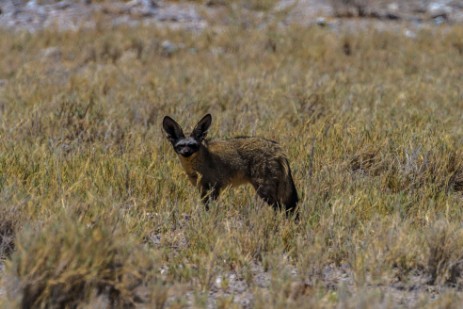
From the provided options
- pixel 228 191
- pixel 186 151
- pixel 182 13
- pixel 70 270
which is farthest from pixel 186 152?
pixel 182 13

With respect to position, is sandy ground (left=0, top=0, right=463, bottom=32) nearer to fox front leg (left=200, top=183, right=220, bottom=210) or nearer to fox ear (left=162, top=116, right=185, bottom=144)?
fox ear (left=162, top=116, right=185, bottom=144)

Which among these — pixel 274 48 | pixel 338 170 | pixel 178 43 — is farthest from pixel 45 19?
pixel 338 170

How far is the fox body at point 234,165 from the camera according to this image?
5723 mm

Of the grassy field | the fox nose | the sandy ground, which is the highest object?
the fox nose

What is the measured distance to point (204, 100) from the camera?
9.06 m

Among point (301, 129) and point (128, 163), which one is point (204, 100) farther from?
point (128, 163)

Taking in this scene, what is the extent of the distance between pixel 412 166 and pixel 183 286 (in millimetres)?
2888

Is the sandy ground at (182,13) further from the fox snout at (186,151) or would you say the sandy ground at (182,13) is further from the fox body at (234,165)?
the fox snout at (186,151)

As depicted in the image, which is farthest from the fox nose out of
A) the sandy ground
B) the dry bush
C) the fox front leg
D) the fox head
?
the sandy ground

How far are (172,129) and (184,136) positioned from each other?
10 cm

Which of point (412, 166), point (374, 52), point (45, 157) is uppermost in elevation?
point (45, 157)

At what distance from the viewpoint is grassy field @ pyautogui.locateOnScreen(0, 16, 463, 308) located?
13.8 ft

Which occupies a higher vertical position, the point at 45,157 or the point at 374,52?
the point at 45,157

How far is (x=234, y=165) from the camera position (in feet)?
19.2
